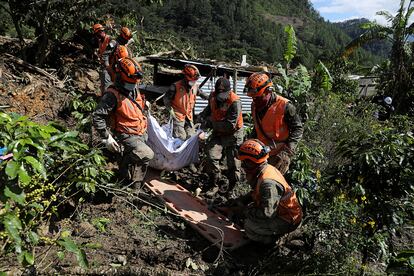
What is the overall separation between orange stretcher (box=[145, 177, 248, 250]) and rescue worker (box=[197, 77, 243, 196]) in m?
0.43

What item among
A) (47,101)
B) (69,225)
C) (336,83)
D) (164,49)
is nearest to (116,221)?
(69,225)

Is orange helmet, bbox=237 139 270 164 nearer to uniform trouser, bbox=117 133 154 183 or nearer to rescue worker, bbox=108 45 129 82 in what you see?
uniform trouser, bbox=117 133 154 183

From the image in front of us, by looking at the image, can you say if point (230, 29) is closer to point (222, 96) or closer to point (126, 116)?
point (222, 96)

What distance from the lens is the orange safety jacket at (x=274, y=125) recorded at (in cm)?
477

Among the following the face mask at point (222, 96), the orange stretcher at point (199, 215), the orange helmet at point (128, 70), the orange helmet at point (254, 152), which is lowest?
the orange stretcher at point (199, 215)

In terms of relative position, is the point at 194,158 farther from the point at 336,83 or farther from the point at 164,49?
the point at 336,83

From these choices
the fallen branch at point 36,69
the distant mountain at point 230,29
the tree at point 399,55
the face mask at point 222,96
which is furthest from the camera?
the distant mountain at point 230,29

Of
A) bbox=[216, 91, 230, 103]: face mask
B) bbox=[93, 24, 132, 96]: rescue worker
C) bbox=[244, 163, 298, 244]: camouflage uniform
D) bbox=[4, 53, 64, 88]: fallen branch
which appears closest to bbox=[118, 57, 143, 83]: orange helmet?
bbox=[216, 91, 230, 103]: face mask

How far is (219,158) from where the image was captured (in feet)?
18.9

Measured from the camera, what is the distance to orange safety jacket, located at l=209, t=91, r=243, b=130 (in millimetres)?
5539

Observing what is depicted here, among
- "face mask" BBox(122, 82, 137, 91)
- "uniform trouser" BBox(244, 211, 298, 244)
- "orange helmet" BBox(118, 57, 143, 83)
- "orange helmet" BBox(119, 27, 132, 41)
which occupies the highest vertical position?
"orange helmet" BBox(119, 27, 132, 41)

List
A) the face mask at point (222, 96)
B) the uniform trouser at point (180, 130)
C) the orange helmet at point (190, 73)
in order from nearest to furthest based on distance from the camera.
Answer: the face mask at point (222, 96) → the orange helmet at point (190, 73) → the uniform trouser at point (180, 130)

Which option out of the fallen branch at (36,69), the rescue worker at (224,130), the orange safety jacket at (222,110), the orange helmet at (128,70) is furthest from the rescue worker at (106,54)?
the orange helmet at (128,70)

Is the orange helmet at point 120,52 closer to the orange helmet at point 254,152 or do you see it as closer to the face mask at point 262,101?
the face mask at point 262,101
